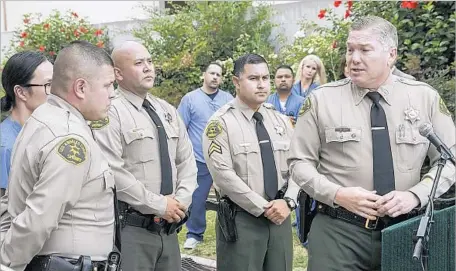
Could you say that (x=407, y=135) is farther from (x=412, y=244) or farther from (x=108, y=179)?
(x=108, y=179)

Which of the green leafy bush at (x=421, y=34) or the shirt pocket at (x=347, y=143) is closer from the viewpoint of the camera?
→ the shirt pocket at (x=347, y=143)

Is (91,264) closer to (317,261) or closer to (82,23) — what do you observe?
(317,261)

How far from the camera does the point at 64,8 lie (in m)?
15.6

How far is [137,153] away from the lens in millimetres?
4270

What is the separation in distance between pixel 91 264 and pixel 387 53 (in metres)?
1.95

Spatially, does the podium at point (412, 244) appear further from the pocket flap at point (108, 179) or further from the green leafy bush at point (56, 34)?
the green leafy bush at point (56, 34)

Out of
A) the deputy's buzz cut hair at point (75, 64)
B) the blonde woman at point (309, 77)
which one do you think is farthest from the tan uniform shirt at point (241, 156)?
the blonde woman at point (309, 77)

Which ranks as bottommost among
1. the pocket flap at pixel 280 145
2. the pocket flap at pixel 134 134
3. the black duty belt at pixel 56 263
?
the black duty belt at pixel 56 263

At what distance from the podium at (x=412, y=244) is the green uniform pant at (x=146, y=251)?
4.88ft

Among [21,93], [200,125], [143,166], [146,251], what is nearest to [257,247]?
[146,251]

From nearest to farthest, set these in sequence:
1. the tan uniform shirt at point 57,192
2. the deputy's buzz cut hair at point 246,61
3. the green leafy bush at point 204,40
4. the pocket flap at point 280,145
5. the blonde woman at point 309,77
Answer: the tan uniform shirt at point 57,192
the pocket flap at point 280,145
the deputy's buzz cut hair at point 246,61
the blonde woman at point 309,77
the green leafy bush at point 204,40

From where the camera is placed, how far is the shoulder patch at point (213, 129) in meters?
4.89

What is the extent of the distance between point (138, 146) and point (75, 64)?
1.05 m

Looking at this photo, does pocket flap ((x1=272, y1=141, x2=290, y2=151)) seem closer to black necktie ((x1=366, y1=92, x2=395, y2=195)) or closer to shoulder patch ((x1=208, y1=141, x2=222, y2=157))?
shoulder patch ((x1=208, y1=141, x2=222, y2=157))
